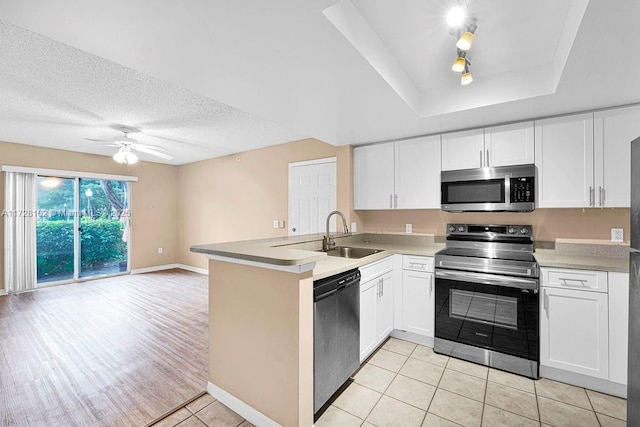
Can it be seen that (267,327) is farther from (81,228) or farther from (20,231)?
(81,228)

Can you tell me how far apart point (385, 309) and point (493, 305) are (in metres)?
0.92

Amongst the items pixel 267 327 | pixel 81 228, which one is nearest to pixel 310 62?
pixel 267 327

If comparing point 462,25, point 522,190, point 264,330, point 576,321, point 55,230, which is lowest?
point 576,321

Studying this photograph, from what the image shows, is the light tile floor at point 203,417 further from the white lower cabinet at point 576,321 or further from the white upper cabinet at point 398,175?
the white upper cabinet at point 398,175

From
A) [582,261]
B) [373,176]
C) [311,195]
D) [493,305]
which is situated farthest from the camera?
[311,195]

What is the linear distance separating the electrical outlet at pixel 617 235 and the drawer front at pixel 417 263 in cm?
156

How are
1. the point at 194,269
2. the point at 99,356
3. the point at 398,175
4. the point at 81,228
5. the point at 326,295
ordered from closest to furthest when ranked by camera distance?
the point at 326,295, the point at 99,356, the point at 398,175, the point at 81,228, the point at 194,269

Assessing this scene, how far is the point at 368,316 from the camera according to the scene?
2.43 metres

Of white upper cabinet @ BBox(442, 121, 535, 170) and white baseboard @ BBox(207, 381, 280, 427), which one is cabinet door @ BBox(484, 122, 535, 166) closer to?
white upper cabinet @ BBox(442, 121, 535, 170)

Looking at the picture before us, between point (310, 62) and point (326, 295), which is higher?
point (310, 62)

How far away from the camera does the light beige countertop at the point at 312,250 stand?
164cm

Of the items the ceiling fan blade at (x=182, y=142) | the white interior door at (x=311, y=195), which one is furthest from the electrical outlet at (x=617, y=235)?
the ceiling fan blade at (x=182, y=142)

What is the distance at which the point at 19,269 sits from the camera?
466cm

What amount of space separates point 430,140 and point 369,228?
1371 millimetres
